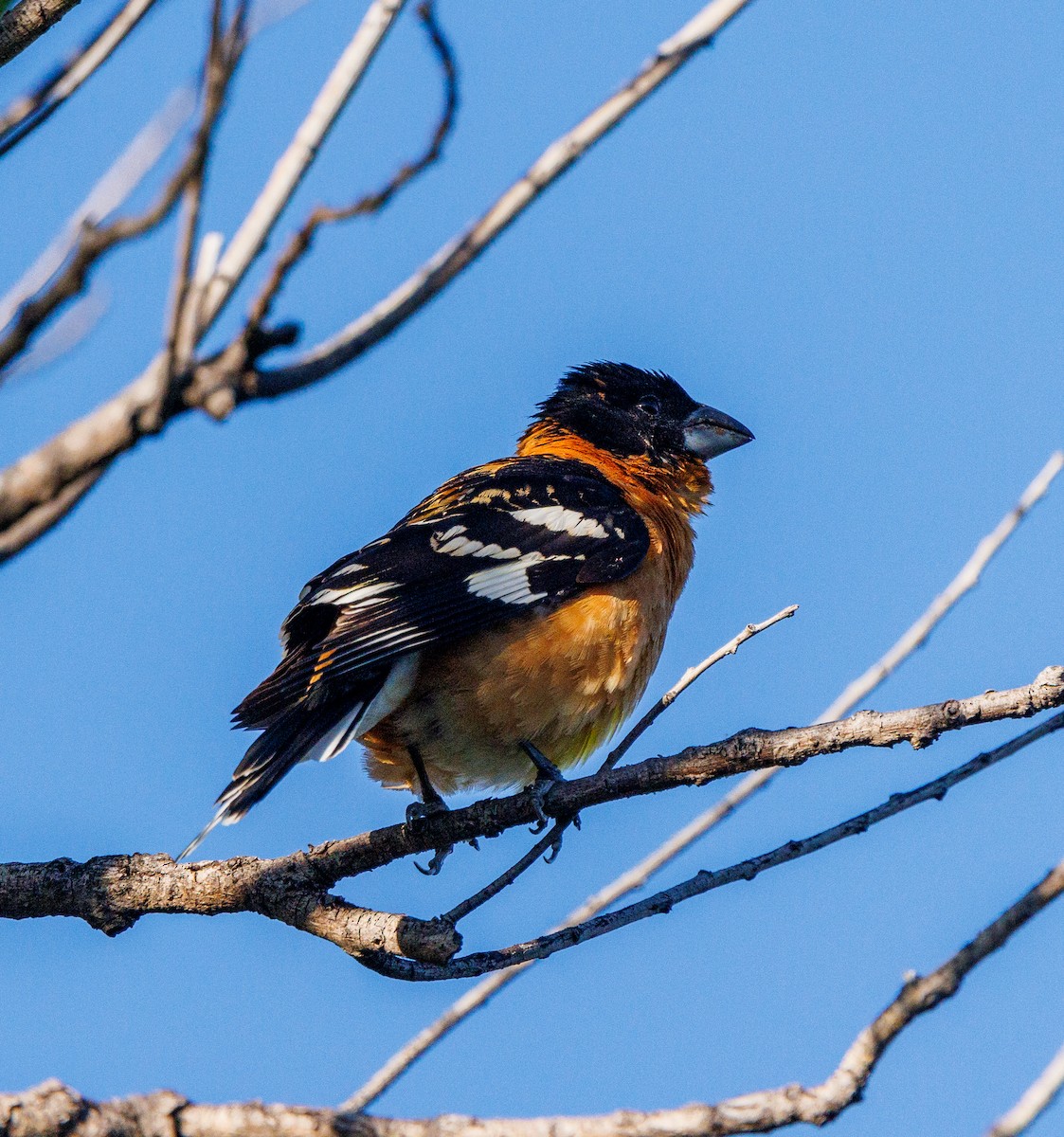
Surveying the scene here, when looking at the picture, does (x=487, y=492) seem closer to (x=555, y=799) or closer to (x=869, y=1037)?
(x=555, y=799)

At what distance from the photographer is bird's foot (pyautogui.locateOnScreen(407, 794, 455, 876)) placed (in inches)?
195


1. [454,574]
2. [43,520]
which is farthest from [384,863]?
[43,520]

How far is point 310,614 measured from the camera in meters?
6.00

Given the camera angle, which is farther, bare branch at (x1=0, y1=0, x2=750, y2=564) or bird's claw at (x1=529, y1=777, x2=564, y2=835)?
bird's claw at (x1=529, y1=777, x2=564, y2=835)

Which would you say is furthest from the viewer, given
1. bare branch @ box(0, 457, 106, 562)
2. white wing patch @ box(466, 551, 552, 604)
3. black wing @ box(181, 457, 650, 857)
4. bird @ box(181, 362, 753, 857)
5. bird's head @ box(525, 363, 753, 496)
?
bird's head @ box(525, 363, 753, 496)

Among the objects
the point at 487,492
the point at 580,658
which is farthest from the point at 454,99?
the point at 487,492

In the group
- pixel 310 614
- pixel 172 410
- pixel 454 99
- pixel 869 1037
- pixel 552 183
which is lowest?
pixel 869 1037

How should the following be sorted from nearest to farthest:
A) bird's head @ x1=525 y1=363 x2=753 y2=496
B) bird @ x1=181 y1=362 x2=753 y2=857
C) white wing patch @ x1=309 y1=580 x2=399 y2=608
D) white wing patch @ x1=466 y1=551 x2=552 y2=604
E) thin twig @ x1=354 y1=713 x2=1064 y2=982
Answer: thin twig @ x1=354 y1=713 x2=1064 y2=982 < bird @ x1=181 y1=362 x2=753 y2=857 < white wing patch @ x1=309 y1=580 x2=399 y2=608 < white wing patch @ x1=466 y1=551 x2=552 y2=604 < bird's head @ x1=525 y1=363 x2=753 y2=496

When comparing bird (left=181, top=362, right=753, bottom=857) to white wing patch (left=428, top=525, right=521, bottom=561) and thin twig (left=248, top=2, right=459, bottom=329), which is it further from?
thin twig (left=248, top=2, right=459, bottom=329)

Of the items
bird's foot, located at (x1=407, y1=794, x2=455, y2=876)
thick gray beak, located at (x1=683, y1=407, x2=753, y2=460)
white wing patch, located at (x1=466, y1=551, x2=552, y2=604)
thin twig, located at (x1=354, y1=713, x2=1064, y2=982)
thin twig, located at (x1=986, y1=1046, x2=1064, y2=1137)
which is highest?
thick gray beak, located at (x1=683, y1=407, x2=753, y2=460)

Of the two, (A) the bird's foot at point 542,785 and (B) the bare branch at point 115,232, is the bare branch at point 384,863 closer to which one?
(A) the bird's foot at point 542,785

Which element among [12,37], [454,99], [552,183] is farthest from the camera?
[12,37]

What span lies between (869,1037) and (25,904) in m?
3.00

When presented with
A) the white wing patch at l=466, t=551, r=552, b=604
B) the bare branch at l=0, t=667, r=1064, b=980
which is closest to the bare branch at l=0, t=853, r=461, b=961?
the bare branch at l=0, t=667, r=1064, b=980
